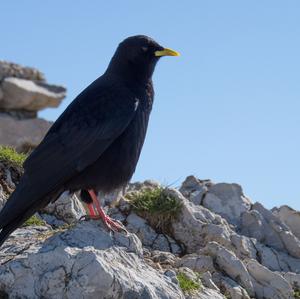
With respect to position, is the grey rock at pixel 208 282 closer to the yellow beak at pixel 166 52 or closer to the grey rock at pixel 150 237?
the grey rock at pixel 150 237

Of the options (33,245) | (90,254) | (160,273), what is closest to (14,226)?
(33,245)

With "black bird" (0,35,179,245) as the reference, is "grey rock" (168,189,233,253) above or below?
below

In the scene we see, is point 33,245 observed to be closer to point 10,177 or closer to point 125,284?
point 125,284

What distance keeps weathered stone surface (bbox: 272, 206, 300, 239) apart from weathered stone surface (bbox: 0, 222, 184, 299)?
4.96 meters

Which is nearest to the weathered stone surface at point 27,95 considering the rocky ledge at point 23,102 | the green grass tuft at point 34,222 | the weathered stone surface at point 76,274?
the rocky ledge at point 23,102

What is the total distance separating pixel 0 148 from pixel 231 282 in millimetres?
3978

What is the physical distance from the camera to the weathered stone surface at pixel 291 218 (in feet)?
36.9

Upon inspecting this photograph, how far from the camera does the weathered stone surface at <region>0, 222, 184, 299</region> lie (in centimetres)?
614

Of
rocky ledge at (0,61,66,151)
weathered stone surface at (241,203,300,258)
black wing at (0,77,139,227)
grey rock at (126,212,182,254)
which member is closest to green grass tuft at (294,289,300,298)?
weathered stone surface at (241,203,300,258)

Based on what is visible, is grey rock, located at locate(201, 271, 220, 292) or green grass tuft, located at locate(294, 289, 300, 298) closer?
grey rock, located at locate(201, 271, 220, 292)

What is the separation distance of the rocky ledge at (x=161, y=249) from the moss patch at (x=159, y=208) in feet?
0.05

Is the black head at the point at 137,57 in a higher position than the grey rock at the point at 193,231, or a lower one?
higher

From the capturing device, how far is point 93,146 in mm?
7340

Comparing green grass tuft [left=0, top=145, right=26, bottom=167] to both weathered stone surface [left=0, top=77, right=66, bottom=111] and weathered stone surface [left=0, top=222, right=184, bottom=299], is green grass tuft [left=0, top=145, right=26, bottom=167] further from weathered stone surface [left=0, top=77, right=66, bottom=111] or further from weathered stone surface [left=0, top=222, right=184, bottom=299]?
weathered stone surface [left=0, top=77, right=66, bottom=111]
